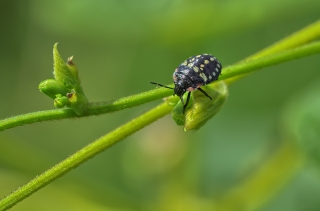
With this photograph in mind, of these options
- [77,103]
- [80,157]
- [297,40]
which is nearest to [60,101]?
[77,103]

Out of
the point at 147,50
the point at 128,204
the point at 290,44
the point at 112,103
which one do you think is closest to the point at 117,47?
the point at 147,50

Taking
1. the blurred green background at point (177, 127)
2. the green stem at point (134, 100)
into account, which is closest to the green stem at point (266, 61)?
the green stem at point (134, 100)

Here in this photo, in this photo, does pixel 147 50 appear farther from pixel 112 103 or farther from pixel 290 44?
pixel 112 103

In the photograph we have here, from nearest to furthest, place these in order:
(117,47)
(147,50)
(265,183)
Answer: (265,183) < (147,50) < (117,47)

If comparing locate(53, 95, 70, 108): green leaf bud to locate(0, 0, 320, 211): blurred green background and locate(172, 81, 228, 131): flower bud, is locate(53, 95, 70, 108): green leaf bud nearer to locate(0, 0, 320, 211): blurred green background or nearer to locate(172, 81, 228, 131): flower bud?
locate(172, 81, 228, 131): flower bud

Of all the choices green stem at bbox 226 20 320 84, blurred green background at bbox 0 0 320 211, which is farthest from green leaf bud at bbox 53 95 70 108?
blurred green background at bbox 0 0 320 211

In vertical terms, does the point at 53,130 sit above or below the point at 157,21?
above

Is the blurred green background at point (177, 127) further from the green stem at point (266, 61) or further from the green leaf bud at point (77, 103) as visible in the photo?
the green leaf bud at point (77, 103)

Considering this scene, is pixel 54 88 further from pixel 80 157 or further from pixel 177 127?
pixel 177 127
